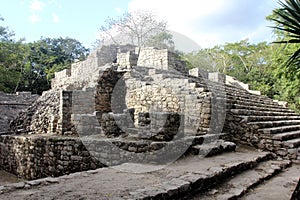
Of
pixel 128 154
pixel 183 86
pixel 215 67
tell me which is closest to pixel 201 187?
pixel 128 154

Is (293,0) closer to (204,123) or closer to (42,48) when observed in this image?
(204,123)

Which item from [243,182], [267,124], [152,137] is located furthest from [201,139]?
[267,124]

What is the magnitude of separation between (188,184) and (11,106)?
1403 centimetres

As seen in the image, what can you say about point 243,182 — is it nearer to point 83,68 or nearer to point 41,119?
point 41,119

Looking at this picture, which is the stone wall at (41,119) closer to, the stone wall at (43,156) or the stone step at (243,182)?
the stone wall at (43,156)

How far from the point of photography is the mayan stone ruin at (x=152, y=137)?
13.6 ft

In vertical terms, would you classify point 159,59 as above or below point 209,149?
above

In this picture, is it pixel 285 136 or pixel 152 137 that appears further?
pixel 285 136

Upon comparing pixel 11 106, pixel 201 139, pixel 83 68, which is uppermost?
pixel 83 68

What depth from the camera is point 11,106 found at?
48.1 feet

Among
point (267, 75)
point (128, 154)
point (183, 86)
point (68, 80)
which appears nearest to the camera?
point (128, 154)

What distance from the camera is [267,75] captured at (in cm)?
2053

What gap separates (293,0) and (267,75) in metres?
18.5

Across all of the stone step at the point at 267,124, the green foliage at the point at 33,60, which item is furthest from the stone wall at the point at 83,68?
the green foliage at the point at 33,60
